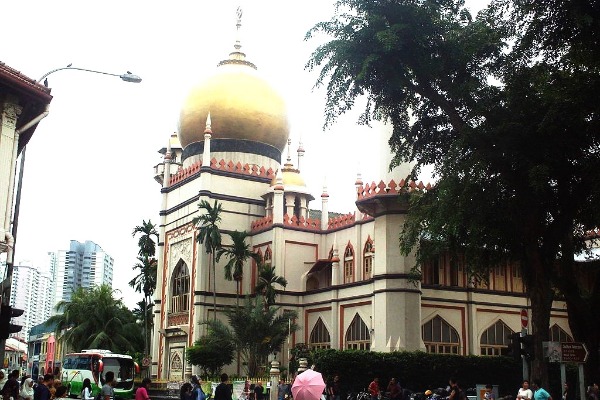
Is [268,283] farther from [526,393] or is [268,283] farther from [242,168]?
[526,393]

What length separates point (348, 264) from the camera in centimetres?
3619

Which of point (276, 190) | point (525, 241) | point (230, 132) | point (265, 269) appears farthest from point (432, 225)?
point (230, 132)

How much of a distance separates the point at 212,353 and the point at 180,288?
6.98m

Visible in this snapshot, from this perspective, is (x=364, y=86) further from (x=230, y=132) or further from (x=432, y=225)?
(x=230, y=132)

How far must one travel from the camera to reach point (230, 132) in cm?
4225

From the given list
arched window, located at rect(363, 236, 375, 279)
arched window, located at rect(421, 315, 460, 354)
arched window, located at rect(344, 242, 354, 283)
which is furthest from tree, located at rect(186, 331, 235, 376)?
arched window, located at rect(421, 315, 460, 354)

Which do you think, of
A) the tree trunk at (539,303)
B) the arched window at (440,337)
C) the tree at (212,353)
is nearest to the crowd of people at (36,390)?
the tree trunk at (539,303)

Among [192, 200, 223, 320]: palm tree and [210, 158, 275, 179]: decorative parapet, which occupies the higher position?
[210, 158, 275, 179]: decorative parapet

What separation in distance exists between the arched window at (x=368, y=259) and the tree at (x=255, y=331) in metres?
3.78

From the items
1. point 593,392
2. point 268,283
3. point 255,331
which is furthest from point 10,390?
point 268,283

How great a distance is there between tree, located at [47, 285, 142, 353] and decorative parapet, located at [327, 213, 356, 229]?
18.2m

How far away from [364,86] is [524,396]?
26.5 feet

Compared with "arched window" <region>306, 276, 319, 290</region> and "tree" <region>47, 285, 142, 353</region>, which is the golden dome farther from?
"tree" <region>47, 285, 142, 353</region>

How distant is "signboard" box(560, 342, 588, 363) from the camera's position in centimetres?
1524
